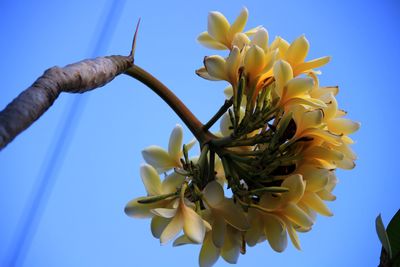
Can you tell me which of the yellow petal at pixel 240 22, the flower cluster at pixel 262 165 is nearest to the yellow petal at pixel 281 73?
the flower cluster at pixel 262 165

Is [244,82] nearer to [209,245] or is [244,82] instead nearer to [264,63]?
[264,63]

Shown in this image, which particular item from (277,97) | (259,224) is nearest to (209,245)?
(259,224)

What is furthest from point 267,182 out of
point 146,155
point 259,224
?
point 146,155

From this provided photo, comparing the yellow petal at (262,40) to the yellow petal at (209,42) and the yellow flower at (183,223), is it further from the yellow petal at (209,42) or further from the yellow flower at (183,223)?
the yellow flower at (183,223)

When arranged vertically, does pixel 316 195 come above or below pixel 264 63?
below

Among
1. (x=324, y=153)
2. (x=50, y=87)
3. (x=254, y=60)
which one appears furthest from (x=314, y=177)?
(x=50, y=87)
